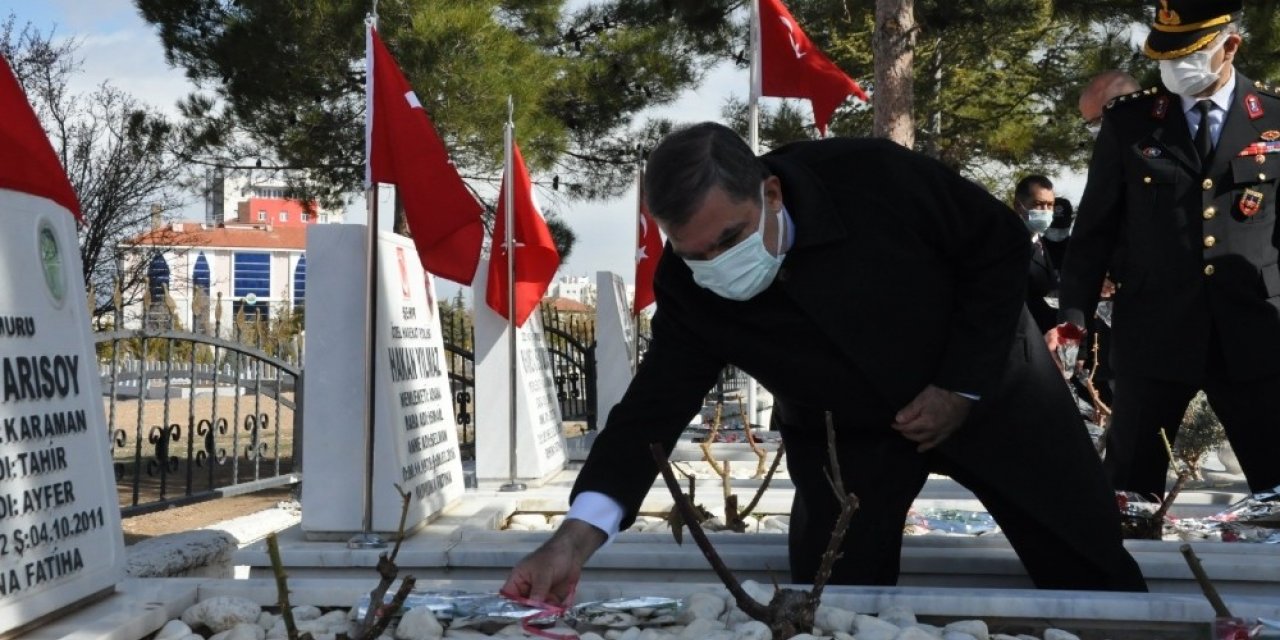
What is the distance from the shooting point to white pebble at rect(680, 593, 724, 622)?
2.77 metres

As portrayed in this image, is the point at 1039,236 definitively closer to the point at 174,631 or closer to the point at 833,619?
the point at 833,619

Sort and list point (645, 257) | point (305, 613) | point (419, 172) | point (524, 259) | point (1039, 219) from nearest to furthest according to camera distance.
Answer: point (305, 613)
point (419, 172)
point (524, 259)
point (1039, 219)
point (645, 257)

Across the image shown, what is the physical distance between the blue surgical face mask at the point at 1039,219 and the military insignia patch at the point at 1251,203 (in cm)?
318

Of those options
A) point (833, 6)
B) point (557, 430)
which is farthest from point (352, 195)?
point (557, 430)

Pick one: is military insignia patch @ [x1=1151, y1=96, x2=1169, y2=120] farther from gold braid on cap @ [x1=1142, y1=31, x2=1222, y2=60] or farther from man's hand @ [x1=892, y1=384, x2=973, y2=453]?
man's hand @ [x1=892, y1=384, x2=973, y2=453]

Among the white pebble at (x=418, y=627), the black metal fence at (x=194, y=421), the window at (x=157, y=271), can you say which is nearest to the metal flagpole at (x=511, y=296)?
the black metal fence at (x=194, y=421)

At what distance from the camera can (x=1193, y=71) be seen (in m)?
4.19

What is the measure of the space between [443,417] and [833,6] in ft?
41.7

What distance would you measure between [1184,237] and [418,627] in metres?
2.68

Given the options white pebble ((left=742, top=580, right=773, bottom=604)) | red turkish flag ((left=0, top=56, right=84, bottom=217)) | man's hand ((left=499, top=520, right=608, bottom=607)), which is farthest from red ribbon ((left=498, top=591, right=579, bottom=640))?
red turkish flag ((left=0, top=56, right=84, bottom=217))

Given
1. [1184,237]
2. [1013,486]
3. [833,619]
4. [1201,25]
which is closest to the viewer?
[833,619]

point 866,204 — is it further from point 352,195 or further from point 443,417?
point 352,195

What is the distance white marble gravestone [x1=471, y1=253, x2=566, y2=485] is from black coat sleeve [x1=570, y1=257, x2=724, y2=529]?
11.3ft

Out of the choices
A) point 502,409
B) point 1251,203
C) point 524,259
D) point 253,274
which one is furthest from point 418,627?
point 253,274
